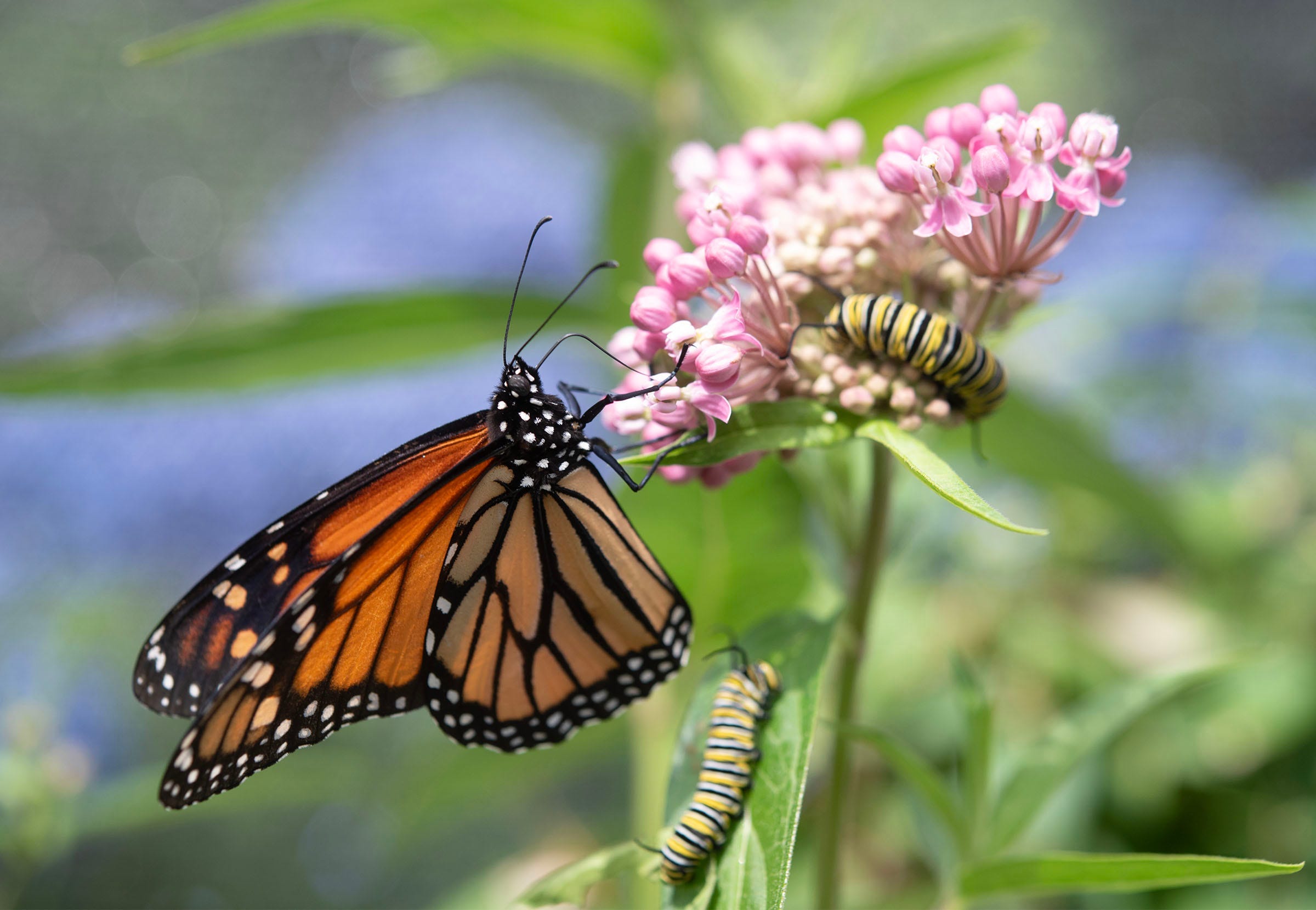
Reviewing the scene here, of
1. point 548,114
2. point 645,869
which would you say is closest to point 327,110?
point 548,114

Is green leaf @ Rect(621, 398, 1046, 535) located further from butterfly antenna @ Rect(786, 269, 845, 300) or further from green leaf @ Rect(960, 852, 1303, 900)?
green leaf @ Rect(960, 852, 1303, 900)

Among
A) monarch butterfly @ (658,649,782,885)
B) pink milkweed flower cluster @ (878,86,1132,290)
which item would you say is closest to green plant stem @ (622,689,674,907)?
monarch butterfly @ (658,649,782,885)

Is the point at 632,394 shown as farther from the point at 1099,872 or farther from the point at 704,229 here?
the point at 1099,872

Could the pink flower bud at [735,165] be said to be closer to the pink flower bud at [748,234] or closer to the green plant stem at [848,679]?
the pink flower bud at [748,234]

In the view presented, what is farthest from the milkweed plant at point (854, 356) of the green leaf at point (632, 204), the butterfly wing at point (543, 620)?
the green leaf at point (632, 204)

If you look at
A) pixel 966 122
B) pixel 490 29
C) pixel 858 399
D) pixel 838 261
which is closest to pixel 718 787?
pixel 858 399

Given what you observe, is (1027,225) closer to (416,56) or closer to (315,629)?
(315,629)
